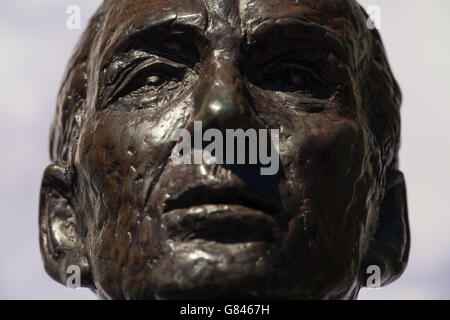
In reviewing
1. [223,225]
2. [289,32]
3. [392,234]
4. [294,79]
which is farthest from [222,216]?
Result: [392,234]

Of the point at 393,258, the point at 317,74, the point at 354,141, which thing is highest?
the point at 317,74

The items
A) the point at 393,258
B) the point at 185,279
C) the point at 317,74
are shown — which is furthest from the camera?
the point at 393,258

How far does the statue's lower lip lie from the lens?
4680 mm

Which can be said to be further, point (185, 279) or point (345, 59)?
point (345, 59)

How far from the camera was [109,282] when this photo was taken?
198 inches

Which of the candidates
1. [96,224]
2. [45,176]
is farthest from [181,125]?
[45,176]

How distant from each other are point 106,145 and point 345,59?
136 centimetres

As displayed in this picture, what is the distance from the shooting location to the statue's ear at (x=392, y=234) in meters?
5.65

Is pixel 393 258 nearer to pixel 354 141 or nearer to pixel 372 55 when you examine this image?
pixel 354 141

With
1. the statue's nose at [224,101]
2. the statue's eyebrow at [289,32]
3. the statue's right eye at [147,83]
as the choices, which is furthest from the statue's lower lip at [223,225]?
the statue's eyebrow at [289,32]

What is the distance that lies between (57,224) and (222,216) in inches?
62.1

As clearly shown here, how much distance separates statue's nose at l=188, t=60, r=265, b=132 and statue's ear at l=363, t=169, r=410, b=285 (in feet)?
Result: 3.94

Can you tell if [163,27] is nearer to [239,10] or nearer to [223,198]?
[239,10]

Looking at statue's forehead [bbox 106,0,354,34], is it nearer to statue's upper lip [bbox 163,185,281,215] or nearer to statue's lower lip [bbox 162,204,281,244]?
statue's upper lip [bbox 163,185,281,215]
